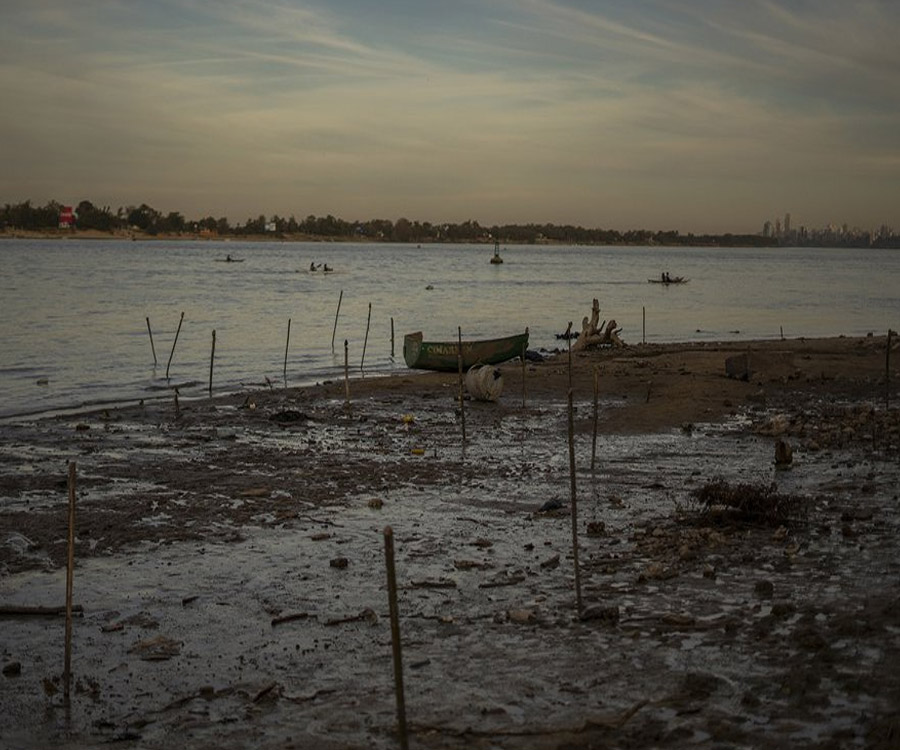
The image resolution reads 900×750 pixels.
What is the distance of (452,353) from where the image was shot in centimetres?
2620

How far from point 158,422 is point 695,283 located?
77.2m

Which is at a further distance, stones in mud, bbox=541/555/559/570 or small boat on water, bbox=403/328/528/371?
small boat on water, bbox=403/328/528/371

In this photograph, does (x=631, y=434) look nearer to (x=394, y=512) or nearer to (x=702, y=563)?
(x=394, y=512)

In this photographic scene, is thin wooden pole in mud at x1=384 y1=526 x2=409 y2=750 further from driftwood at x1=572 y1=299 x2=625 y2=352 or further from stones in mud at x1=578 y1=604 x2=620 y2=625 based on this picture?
driftwood at x1=572 y1=299 x2=625 y2=352

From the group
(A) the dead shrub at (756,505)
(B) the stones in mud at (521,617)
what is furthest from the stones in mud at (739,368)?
(B) the stones in mud at (521,617)

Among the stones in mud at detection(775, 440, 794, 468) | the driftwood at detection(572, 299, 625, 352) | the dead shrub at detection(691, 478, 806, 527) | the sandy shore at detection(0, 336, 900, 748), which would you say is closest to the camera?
the sandy shore at detection(0, 336, 900, 748)

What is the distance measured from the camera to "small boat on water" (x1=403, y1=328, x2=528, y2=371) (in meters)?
26.0

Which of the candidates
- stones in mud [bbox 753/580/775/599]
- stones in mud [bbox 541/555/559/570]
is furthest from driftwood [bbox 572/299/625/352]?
stones in mud [bbox 753/580/775/599]

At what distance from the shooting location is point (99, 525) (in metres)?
11.4

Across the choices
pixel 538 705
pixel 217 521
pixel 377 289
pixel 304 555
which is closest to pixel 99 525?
pixel 217 521

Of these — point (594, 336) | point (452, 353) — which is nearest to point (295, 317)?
point (594, 336)

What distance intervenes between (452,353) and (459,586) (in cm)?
1716

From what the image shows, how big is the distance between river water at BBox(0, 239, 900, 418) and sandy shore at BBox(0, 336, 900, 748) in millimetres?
9369

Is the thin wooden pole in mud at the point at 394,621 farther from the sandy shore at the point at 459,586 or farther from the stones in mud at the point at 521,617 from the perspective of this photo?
the stones in mud at the point at 521,617
